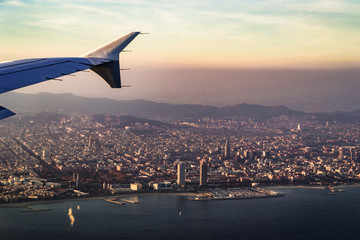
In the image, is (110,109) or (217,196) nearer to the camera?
(217,196)

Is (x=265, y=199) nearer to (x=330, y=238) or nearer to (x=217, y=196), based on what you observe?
(x=217, y=196)

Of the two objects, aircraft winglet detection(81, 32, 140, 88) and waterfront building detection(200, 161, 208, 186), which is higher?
aircraft winglet detection(81, 32, 140, 88)

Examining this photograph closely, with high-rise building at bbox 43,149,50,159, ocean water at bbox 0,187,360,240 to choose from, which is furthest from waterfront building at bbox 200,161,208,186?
high-rise building at bbox 43,149,50,159

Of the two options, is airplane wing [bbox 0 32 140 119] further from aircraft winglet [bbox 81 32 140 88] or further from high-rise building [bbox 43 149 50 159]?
high-rise building [bbox 43 149 50 159]

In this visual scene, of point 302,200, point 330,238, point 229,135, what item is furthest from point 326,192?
point 229,135

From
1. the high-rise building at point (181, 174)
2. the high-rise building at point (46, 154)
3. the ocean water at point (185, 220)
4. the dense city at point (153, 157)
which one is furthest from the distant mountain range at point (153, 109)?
the ocean water at point (185, 220)

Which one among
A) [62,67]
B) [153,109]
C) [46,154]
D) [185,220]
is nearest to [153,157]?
[46,154]
